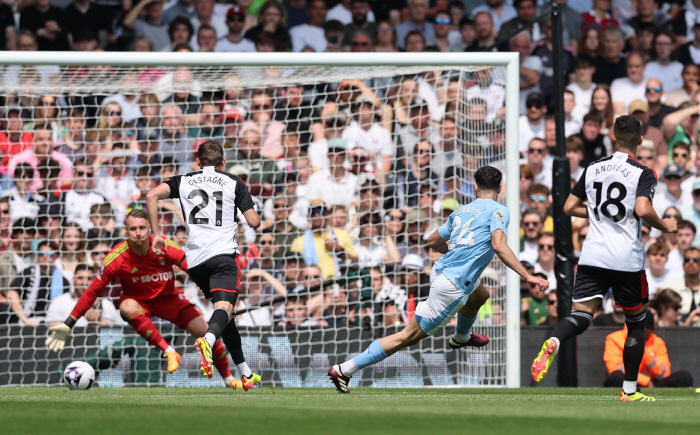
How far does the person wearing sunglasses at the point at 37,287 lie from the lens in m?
9.62

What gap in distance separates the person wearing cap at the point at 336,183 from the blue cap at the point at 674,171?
3.99 m

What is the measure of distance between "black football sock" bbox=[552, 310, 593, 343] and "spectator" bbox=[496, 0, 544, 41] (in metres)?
7.15

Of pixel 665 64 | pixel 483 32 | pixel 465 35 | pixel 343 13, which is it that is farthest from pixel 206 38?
pixel 665 64

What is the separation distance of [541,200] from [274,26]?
434 cm

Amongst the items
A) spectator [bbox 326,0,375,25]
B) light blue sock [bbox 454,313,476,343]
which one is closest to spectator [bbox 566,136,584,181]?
spectator [bbox 326,0,375,25]

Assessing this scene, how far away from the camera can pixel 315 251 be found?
32.7 feet

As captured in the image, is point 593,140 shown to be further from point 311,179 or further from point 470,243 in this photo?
point 470,243

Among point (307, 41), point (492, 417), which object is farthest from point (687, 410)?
point (307, 41)

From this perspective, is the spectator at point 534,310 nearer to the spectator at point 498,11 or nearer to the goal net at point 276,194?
the goal net at point 276,194

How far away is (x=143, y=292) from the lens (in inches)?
319

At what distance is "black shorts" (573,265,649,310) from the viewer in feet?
20.6

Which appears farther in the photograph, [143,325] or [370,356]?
[143,325]

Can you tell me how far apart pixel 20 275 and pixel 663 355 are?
21.1 ft

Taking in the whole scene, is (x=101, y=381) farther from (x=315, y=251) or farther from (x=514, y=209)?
(x=514, y=209)
